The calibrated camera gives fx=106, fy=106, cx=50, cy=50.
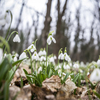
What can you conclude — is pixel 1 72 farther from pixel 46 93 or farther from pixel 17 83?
pixel 17 83

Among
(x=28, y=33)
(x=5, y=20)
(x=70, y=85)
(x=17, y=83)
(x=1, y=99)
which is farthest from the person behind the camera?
(x=28, y=33)

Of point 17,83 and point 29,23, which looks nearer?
point 17,83

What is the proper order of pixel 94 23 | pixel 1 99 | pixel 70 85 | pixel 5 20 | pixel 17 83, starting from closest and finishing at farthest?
pixel 1 99 < pixel 5 20 < pixel 70 85 < pixel 17 83 < pixel 94 23

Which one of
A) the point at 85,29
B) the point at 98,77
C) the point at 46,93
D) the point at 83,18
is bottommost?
the point at 46,93

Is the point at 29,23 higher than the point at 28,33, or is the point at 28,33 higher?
the point at 29,23

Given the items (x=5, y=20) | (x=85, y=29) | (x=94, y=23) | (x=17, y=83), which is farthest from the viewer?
(x=85, y=29)

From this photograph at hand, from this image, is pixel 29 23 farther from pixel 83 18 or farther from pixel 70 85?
pixel 70 85

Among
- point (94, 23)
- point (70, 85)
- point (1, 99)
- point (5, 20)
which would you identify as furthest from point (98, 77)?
point (94, 23)

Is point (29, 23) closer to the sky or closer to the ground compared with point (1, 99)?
closer to the sky

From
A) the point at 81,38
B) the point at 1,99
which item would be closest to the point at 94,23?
the point at 81,38
